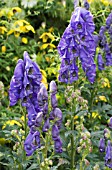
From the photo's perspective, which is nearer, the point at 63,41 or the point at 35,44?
the point at 63,41

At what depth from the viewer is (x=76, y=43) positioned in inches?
137

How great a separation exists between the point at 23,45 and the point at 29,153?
2.73 metres

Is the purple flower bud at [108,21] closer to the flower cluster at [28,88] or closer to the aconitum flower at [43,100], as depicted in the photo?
the flower cluster at [28,88]

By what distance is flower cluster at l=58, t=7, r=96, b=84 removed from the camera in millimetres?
3436

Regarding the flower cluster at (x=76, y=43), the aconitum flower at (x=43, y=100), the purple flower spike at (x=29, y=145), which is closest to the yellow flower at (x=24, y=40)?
the flower cluster at (x=76, y=43)

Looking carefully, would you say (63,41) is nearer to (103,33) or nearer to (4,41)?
(103,33)

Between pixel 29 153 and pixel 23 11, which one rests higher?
pixel 23 11

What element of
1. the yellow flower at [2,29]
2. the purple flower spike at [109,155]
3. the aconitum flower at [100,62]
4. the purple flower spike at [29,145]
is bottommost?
the purple flower spike at [109,155]

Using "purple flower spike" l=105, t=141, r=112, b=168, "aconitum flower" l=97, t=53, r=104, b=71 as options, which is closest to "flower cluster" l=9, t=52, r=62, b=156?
"purple flower spike" l=105, t=141, r=112, b=168

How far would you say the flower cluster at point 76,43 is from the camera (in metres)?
3.44

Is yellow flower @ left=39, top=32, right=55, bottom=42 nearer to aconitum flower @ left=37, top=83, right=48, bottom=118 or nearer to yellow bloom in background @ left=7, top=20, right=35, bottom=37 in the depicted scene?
yellow bloom in background @ left=7, top=20, right=35, bottom=37

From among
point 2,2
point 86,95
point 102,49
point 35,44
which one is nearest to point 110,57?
point 102,49

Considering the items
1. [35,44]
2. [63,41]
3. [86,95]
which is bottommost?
[86,95]

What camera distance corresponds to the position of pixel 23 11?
5645mm
